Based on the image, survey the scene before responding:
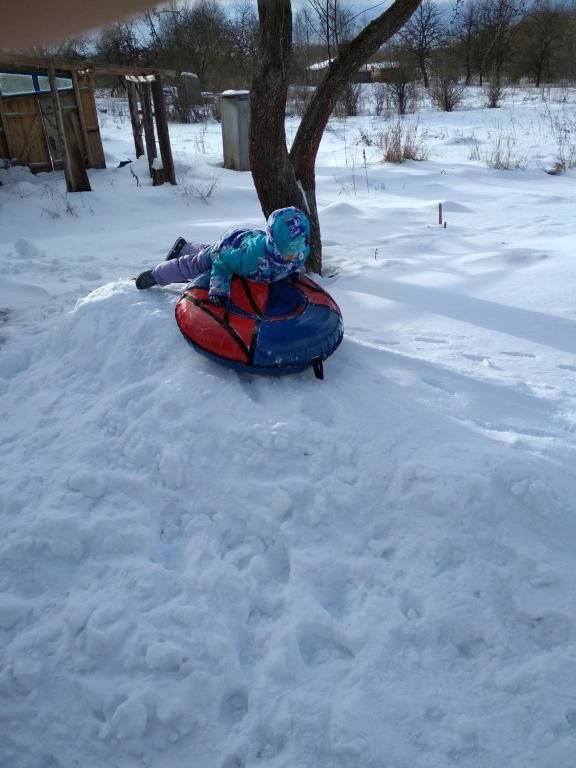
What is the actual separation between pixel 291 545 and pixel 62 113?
10677mm

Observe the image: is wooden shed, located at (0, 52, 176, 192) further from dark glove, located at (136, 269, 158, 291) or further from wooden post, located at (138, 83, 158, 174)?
dark glove, located at (136, 269, 158, 291)

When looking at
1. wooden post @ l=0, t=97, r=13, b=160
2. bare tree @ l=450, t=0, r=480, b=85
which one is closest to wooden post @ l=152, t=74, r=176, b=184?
wooden post @ l=0, t=97, r=13, b=160

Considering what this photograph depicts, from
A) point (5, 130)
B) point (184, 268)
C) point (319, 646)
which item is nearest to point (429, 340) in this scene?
point (184, 268)

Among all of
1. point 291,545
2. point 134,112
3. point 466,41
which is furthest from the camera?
point 466,41

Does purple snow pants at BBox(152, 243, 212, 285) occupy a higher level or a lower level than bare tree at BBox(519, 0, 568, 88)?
lower

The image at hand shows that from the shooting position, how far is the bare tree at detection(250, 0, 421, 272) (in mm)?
3959

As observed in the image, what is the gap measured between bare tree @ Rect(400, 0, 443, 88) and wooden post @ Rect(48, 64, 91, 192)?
12.9 meters

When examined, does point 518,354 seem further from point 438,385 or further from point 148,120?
point 148,120

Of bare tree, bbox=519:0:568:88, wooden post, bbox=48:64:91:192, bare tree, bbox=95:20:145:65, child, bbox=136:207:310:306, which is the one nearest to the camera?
bare tree, bbox=95:20:145:65

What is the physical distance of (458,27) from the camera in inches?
745

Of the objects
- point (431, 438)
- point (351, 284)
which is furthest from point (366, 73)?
point (431, 438)

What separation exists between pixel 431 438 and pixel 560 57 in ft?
83.3

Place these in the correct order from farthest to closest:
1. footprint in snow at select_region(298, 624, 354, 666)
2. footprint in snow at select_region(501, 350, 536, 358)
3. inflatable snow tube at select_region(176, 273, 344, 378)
→ 1. footprint in snow at select_region(501, 350, 536, 358)
2. inflatable snow tube at select_region(176, 273, 344, 378)
3. footprint in snow at select_region(298, 624, 354, 666)

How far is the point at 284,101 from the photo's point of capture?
4.14 metres
